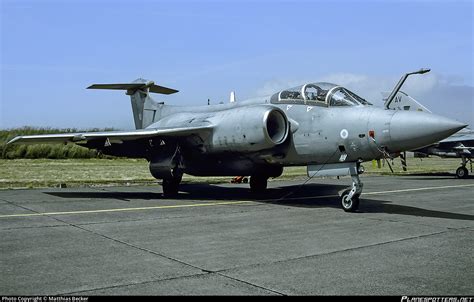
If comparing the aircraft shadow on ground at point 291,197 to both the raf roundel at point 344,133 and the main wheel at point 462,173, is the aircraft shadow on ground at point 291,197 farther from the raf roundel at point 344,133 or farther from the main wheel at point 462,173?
the main wheel at point 462,173

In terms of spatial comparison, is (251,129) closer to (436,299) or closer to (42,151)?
(436,299)

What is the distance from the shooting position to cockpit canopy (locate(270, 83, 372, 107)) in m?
9.89

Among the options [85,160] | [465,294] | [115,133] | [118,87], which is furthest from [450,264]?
[85,160]

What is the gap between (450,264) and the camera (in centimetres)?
503

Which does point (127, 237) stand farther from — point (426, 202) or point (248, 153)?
point (426, 202)

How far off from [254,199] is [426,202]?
4338mm

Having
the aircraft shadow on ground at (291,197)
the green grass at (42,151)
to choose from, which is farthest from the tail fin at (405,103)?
the green grass at (42,151)

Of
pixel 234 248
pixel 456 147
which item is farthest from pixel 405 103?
pixel 234 248

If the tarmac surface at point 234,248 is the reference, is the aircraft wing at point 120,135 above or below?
above

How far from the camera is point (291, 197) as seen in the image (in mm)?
12500

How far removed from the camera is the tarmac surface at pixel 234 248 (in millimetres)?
4195

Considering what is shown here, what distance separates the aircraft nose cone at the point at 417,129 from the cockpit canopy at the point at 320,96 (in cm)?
133

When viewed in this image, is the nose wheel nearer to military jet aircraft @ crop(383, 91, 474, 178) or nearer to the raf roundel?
the raf roundel

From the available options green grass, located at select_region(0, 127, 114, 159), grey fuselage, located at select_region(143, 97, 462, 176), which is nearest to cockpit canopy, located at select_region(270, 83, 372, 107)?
grey fuselage, located at select_region(143, 97, 462, 176)
